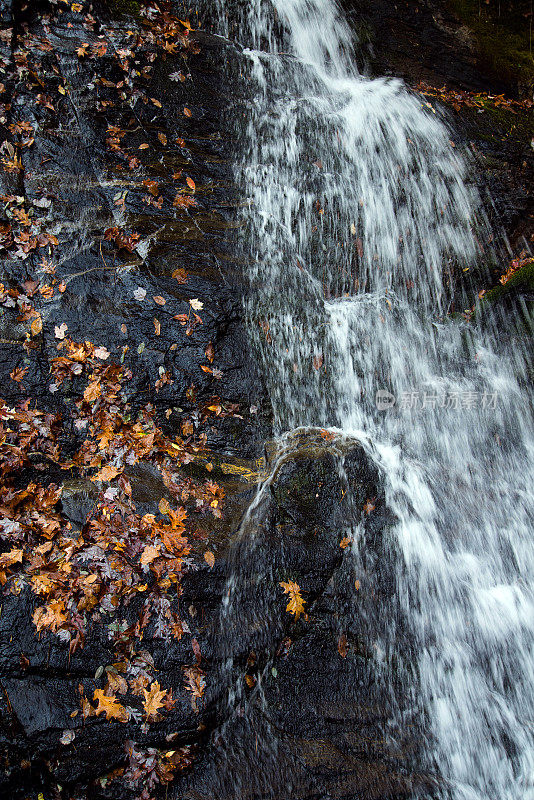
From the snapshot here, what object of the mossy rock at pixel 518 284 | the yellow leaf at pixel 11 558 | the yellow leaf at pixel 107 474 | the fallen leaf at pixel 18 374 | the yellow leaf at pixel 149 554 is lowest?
the yellow leaf at pixel 11 558

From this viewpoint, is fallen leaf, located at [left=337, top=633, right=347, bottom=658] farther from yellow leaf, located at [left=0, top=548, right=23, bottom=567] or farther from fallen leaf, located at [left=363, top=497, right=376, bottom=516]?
yellow leaf, located at [left=0, top=548, right=23, bottom=567]

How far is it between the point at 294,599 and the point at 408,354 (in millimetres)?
3673

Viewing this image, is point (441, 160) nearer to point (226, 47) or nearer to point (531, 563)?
point (226, 47)

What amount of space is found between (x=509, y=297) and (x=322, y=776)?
6050 mm

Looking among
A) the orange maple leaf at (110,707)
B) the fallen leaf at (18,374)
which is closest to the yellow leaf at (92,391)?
the fallen leaf at (18,374)

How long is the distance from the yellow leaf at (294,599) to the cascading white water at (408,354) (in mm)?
842

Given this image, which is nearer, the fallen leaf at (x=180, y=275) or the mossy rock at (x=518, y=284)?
the fallen leaf at (x=180, y=275)

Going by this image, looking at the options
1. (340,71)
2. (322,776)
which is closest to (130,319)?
(322,776)

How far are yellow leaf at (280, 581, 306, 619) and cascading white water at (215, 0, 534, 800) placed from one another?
2.76ft

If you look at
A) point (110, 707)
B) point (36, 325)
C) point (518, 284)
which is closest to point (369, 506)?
point (110, 707)

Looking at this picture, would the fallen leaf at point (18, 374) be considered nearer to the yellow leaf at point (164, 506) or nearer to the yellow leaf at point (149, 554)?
the yellow leaf at point (164, 506)

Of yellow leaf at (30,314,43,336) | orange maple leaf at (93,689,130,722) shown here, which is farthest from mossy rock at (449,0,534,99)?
orange maple leaf at (93,689,130,722)

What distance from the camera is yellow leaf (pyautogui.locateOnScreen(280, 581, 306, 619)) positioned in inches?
143

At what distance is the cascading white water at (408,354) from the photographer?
376 cm
